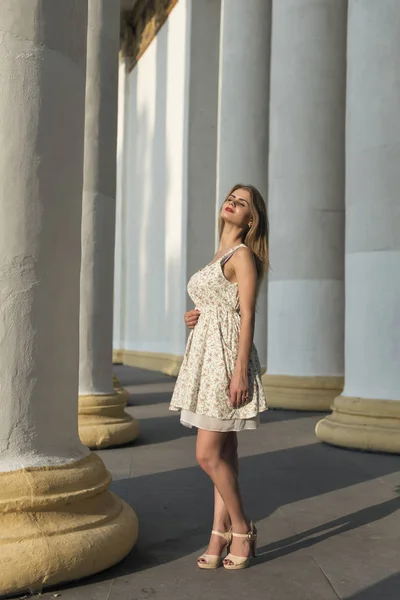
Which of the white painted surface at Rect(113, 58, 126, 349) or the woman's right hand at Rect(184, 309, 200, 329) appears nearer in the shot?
the woman's right hand at Rect(184, 309, 200, 329)

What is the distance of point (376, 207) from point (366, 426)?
3174 millimetres

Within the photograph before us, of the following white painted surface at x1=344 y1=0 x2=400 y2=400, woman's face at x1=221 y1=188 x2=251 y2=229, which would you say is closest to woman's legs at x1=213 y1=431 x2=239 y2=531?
woman's face at x1=221 y1=188 x2=251 y2=229

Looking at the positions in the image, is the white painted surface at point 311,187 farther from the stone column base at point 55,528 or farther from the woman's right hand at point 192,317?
the stone column base at point 55,528

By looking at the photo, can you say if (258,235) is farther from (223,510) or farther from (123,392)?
(123,392)

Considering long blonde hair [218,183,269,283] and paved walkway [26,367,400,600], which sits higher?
long blonde hair [218,183,269,283]

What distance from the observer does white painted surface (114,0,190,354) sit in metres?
26.9

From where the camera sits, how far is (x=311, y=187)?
15.0 metres

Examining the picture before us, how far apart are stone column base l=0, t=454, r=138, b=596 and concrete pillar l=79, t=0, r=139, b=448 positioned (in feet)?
16.9

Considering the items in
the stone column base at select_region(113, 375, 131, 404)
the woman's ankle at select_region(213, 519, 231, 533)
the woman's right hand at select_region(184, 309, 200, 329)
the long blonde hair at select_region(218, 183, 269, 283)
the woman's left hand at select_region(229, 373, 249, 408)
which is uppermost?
the long blonde hair at select_region(218, 183, 269, 283)

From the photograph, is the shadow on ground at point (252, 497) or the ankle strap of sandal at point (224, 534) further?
the shadow on ground at point (252, 497)

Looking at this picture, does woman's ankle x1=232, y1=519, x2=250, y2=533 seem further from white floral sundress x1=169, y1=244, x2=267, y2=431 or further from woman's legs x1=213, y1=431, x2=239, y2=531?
white floral sundress x1=169, y1=244, x2=267, y2=431

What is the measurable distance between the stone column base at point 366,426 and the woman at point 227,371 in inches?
203

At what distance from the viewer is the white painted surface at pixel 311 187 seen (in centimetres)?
1489

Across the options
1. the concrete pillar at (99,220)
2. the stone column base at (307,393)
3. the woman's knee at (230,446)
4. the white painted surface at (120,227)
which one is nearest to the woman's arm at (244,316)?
the woman's knee at (230,446)
